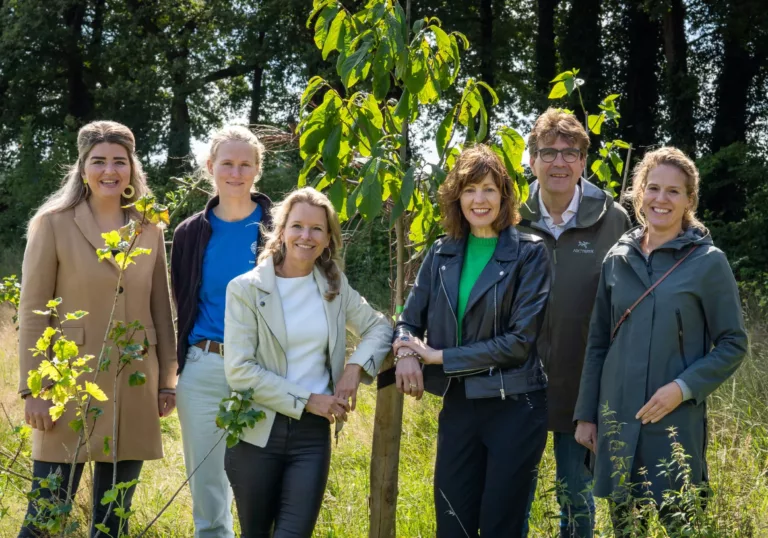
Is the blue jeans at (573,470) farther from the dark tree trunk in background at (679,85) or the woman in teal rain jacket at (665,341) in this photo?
the dark tree trunk in background at (679,85)

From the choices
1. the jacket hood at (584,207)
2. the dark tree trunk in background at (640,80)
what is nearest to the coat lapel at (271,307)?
the jacket hood at (584,207)

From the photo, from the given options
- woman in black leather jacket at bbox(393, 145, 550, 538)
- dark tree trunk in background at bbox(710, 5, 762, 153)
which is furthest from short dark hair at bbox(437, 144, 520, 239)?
dark tree trunk in background at bbox(710, 5, 762, 153)

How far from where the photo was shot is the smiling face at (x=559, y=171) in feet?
12.0

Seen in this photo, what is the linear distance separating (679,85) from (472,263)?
463 inches

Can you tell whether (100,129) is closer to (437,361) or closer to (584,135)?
(437,361)

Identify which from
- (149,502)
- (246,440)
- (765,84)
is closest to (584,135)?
(246,440)

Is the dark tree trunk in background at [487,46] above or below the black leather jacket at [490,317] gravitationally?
above

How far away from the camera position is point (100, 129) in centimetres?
356

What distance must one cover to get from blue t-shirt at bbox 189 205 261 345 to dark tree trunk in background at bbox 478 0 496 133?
13941mm

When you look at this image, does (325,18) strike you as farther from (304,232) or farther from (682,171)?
(682,171)

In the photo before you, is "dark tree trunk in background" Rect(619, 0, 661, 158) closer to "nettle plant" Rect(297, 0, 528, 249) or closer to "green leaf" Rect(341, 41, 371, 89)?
A: "nettle plant" Rect(297, 0, 528, 249)

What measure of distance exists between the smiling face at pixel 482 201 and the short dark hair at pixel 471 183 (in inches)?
0.7

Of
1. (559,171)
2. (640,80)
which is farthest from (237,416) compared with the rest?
(640,80)

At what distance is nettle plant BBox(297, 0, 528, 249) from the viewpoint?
124 inches
